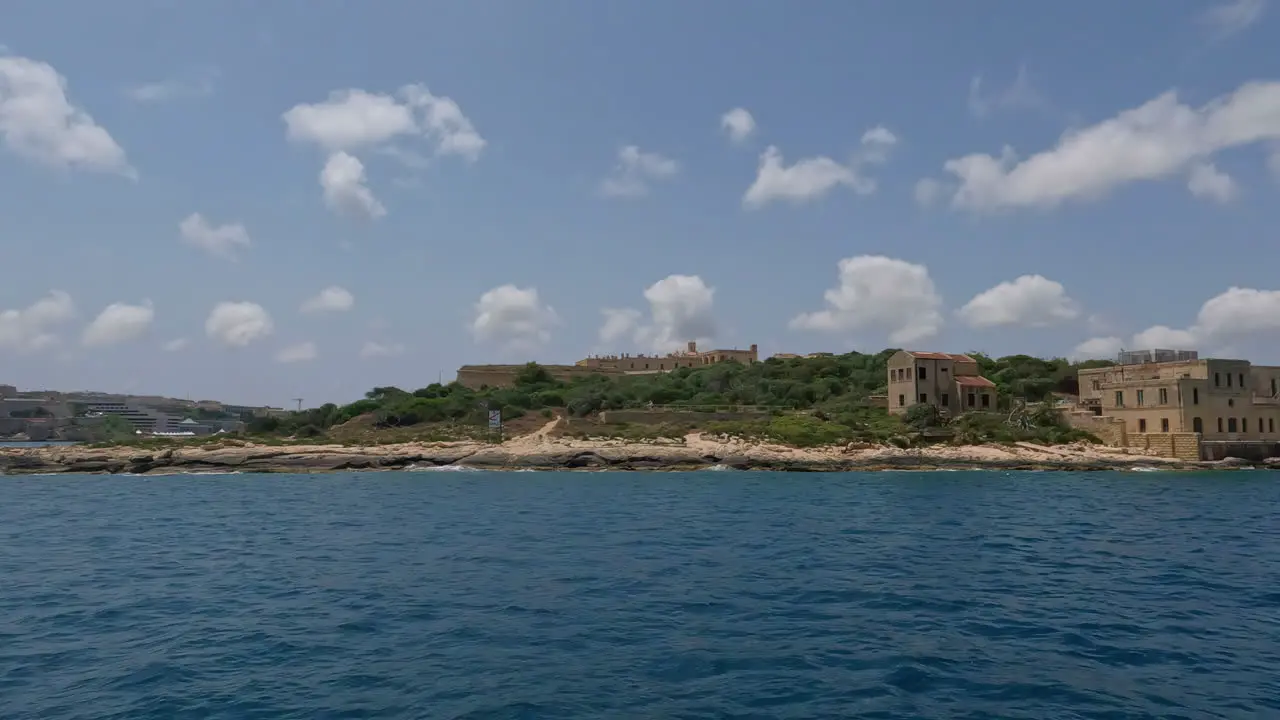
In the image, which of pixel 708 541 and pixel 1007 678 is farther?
pixel 708 541

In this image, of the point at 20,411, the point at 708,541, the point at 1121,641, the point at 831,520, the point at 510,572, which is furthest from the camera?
the point at 20,411

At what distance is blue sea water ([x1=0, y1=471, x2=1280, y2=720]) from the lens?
10484 millimetres

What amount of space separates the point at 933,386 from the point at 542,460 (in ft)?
108

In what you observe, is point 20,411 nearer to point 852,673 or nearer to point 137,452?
point 137,452

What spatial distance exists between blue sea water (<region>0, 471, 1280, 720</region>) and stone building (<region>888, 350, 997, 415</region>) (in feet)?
127

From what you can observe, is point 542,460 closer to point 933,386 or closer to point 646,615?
point 933,386

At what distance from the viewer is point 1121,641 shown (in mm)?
13031

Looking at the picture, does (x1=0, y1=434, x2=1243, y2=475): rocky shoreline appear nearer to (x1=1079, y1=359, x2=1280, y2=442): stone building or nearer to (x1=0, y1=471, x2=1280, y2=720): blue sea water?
(x1=1079, y1=359, x2=1280, y2=442): stone building

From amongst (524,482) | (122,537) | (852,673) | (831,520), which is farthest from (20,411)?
(852,673)

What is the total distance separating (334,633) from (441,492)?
2750 centimetres

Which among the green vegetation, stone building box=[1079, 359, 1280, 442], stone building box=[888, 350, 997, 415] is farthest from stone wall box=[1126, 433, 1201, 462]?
stone building box=[888, 350, 997, 415]

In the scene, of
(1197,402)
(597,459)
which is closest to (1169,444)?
(1197,402)

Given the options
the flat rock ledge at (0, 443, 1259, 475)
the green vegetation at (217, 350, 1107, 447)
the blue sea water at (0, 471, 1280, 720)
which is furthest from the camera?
the green vegetation at (217, 350, 1107, 447)

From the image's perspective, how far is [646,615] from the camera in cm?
1455
